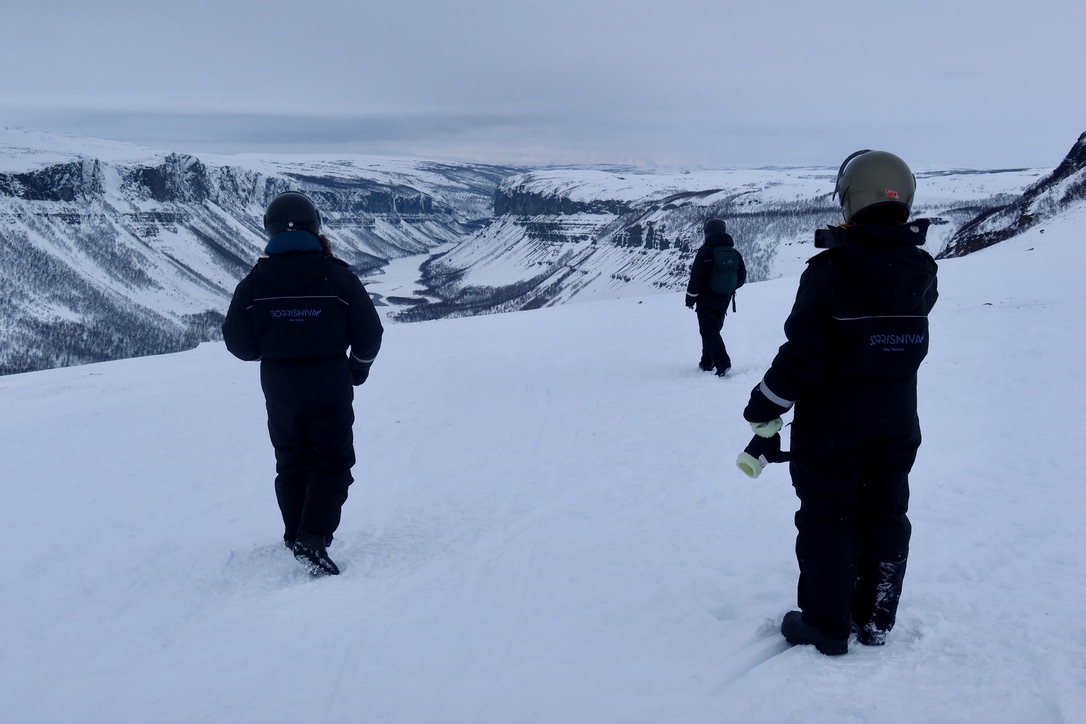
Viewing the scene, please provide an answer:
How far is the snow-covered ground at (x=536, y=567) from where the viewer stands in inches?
151

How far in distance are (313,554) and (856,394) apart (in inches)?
159

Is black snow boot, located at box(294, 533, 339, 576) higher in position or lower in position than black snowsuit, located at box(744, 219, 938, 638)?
lower

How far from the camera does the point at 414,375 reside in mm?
13648

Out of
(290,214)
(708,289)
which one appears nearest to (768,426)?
(290,214)

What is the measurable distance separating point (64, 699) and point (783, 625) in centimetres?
411

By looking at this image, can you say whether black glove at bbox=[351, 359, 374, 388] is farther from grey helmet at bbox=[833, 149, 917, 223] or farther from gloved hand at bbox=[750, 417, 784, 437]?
grey helmet at bbox=[833, 149, 917, 223]

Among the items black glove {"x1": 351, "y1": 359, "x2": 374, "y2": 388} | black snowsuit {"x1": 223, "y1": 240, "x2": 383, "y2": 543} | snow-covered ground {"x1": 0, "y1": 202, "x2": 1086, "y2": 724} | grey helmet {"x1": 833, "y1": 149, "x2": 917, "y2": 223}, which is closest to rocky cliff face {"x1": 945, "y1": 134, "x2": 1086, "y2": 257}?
snow-covered ground {"x1": 0, "y1": 202, "x2": 1086, "y2": 724}

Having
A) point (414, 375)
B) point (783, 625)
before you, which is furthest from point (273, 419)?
point (414, 375)

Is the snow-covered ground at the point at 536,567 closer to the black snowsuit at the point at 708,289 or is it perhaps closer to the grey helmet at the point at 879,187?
the black snowsuit at the point at 708,289

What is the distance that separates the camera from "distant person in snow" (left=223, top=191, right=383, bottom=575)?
524 cm

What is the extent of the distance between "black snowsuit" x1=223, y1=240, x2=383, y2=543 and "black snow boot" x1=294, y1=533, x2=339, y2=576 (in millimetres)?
59

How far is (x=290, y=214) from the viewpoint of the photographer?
5.28m

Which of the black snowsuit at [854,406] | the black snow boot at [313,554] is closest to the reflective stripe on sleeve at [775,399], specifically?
the black snowsuit at [854,406]

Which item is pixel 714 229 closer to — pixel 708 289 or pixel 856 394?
pixel 708 289
